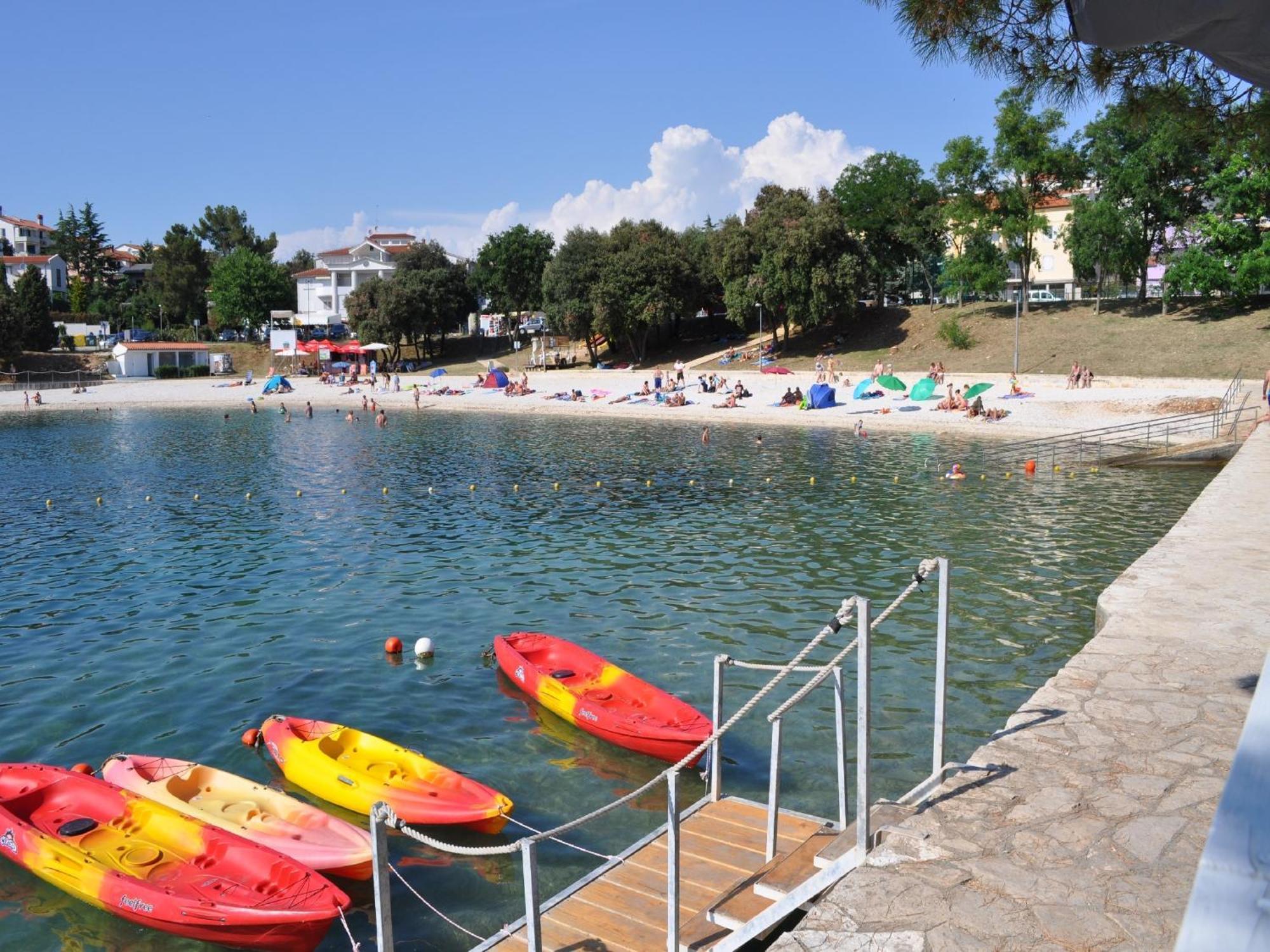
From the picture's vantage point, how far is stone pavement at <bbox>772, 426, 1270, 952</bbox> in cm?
553

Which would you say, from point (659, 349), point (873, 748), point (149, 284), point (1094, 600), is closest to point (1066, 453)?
point (1094, 600)

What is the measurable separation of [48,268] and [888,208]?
3741 inches

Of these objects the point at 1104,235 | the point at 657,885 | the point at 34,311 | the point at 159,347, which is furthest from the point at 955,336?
the point at 34,311

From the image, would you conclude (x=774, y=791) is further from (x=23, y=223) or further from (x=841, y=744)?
(x=23, y=223)

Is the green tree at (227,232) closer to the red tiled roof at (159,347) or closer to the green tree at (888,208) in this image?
the red tiled roof at (159,347)

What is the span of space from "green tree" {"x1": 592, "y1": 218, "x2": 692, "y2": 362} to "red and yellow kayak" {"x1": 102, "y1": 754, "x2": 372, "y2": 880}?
182 ft

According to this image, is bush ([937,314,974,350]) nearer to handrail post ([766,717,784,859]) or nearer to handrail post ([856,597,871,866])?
handrail post ([766,717,784,859])

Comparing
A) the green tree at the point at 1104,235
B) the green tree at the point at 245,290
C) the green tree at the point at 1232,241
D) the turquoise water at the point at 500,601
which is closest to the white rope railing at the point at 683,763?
the turquoise water at the point at 500,601

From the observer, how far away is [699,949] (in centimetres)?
671

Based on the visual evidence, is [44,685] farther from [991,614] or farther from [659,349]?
[659,349]

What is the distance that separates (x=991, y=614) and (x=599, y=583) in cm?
732

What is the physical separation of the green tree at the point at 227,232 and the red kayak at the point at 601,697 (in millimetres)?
119651

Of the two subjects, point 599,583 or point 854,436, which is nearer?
point 599,583

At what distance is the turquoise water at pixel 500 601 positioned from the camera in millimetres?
11773
